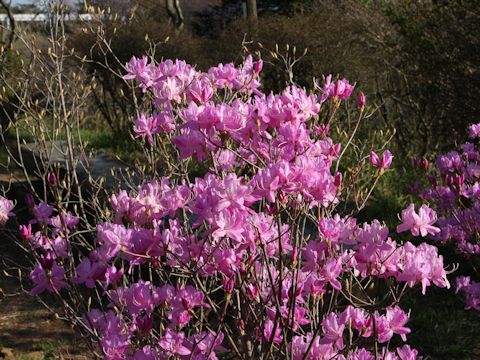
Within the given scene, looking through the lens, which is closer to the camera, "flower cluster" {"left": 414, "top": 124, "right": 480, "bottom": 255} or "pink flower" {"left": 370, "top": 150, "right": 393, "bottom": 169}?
"pink flower" {"left": 370, "top": 150, "right": 393, "bottom": 169}

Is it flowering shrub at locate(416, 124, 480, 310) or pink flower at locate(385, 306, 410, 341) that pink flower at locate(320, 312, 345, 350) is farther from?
flowering shrub at locate(416, 124, 480, 310)

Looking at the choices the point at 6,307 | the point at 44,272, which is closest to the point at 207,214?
the point at 44,272

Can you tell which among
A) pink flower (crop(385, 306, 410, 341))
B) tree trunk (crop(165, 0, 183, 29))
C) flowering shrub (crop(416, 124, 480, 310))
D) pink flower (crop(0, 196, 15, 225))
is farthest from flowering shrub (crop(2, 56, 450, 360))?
tree trunk (crop(165, 0, 183, 29))

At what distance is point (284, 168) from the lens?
1.83 metres

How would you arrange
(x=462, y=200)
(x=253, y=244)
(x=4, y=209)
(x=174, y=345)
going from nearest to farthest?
(x=253, y=244)
(x=174, y=345)
(x=4, y=209)
(x=462, y=200)

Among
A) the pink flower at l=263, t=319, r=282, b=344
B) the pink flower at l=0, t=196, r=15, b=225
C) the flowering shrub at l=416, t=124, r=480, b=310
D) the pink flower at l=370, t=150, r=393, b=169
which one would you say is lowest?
the flowering shrub at l=416, t=124, r=480, b=310

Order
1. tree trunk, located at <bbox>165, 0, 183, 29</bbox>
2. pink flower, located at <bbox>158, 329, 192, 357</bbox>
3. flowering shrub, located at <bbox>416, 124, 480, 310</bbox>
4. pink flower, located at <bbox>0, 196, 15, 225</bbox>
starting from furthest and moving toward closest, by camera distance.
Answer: tree trunk, located at <bbox>165, 0, 183, 29</bbox>
flowering shrub, located at <bbox>416, 124, 480, 310</bbox>
pink flower, located at <bbox>0, 196, 15, 225</bbox>
pink flower, located at <bbox>158, 329, 192, 357</bbox>

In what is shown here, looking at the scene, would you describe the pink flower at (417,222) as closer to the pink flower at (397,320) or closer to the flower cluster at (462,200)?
the pink flower at (397,320)

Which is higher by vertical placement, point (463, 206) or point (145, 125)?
point (145, 125)

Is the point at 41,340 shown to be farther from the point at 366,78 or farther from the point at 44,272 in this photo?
the point at 366,78

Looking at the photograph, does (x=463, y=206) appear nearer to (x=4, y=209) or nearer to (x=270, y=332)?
(x=270, y=332)

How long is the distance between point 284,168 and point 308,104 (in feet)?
1.30

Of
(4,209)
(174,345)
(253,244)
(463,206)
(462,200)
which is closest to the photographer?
(253,244)

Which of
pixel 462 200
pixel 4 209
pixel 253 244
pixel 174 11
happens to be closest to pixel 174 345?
pixel 253 244
